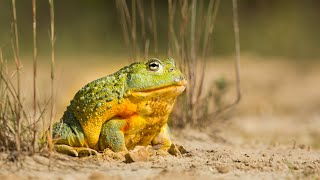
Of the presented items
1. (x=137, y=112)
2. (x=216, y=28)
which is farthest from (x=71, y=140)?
(x=216, y=28)

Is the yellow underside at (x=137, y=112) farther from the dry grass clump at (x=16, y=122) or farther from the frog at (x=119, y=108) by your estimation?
the dry grass clump at (x=16, y=122)

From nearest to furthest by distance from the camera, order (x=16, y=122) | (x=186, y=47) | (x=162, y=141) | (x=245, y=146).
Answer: (x=16, y=122) < (x=162, y=141) < (x=245, y=146) < (x=186, y=47)

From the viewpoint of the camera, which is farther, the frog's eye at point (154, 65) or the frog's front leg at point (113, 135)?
the frog's eye at point (154, 65)

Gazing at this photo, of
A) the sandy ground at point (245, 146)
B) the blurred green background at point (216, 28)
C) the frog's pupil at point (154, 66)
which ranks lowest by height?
the sandy ground at point (245, 146)

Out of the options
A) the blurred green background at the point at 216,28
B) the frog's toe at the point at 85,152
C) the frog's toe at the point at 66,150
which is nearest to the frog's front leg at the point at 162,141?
the frog's toe at the point at 85,152

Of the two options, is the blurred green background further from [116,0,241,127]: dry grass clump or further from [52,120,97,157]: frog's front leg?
[52,120,97,157]: frog's front leg

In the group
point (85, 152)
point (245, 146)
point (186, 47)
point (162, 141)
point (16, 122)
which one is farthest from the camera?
point (186, 47)

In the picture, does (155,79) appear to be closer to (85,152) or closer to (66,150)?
(85,152)
